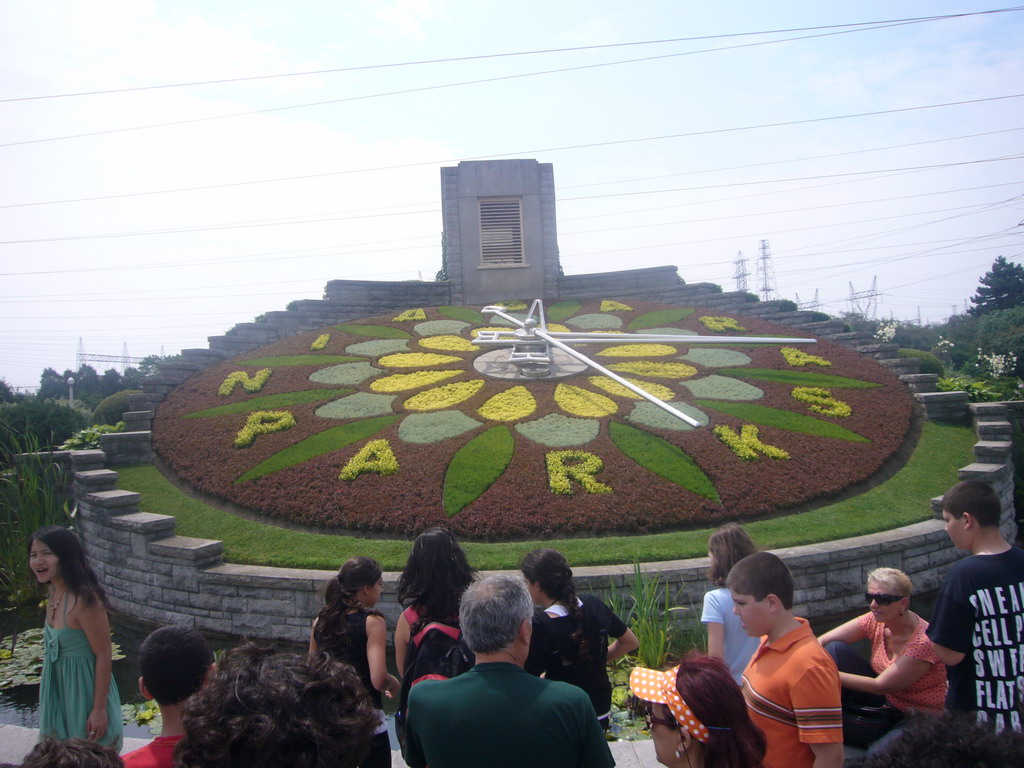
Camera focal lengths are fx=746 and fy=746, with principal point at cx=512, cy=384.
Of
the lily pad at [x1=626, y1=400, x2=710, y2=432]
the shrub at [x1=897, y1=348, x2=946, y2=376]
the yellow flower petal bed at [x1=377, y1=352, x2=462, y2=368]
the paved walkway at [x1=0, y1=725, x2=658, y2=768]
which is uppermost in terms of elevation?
the yellow flower petal bed at [x1=377, y1=352, x2=462, y2=368]

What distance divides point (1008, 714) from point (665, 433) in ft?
21.9

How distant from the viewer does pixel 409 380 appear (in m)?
11.6

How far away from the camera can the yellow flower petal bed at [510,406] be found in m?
10.1

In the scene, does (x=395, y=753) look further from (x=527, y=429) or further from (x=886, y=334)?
(x=886, y=334)

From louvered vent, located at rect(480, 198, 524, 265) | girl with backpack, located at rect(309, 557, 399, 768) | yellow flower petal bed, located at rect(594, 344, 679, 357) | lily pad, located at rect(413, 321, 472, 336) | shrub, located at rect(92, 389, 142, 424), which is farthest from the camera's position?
louvered vent, located at rect(480, 198, 524, 265)

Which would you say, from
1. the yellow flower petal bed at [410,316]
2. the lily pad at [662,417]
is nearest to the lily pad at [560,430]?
the lily pad at [662,417]

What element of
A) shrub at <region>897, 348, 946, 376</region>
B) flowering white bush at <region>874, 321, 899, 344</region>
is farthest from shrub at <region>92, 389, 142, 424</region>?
flowering white bush at <region>874, 321, 899, 344</region>

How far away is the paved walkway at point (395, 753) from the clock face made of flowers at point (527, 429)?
3417mm

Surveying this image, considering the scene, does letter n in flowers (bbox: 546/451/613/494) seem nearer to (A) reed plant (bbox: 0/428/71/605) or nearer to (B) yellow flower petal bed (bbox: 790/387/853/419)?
(B) yellow flower petal bed (bbox: 790/387/853/419)

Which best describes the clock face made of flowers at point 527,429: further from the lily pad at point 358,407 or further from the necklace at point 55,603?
the necklace at point 55,603

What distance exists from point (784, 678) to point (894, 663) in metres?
1.07

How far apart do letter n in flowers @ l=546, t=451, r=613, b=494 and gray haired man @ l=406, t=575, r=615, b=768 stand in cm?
569

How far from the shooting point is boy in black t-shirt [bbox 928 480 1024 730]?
296 cm

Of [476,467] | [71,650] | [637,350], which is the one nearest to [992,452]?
[637,350]
